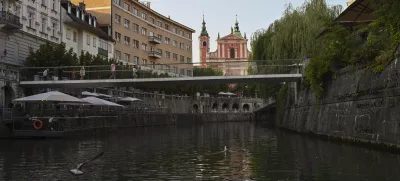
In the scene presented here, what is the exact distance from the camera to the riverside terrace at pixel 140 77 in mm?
39375

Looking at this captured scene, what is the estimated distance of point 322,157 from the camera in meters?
20.0

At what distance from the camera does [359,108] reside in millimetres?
25391

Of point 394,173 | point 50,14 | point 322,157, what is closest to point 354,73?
point 322,157

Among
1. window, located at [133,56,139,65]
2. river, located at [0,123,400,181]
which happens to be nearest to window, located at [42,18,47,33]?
window, located at [133,56,139,65]

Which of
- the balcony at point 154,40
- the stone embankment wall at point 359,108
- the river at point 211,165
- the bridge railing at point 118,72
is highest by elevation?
the balcony at point 154,40

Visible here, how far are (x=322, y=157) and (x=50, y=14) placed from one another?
143 ft

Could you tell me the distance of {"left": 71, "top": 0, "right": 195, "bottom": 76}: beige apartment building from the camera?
2928 inches

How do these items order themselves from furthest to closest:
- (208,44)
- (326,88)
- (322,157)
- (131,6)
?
(208,44) → (131,6) → (326,88) → (322,157)

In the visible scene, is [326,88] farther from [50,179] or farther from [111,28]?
[111,28]

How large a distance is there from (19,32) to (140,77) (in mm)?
15196

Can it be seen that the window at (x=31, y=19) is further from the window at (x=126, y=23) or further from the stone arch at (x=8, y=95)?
the window at (x=126, y=23)

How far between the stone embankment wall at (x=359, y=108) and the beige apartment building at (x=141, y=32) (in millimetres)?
40700

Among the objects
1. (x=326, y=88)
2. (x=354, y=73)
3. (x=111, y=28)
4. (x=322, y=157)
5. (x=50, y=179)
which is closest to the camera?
(x=50, y=179)

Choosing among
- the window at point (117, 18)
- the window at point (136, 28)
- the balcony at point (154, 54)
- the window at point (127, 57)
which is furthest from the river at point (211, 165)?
the balcony at point (154, 54)
